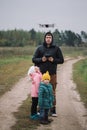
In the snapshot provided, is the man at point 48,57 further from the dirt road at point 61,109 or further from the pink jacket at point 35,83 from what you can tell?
the dirt road at point 61,109

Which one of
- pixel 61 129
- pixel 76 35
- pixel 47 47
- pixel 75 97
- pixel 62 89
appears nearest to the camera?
pixel 61 129

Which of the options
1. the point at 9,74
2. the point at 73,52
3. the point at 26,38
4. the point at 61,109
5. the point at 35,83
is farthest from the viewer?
the point at 26,38

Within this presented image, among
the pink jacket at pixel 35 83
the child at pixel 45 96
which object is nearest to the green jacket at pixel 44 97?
the child at pixel 45 96

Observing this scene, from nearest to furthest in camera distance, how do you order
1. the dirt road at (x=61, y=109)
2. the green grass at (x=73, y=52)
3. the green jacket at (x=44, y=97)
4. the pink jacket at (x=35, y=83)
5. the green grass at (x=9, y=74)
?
the dirt road at (x=61, y=109) → the green jacket at (x=44, y=97) → the pink jacket at (x=35, y=83) → the green grass at (x=9, y=74) → the green grass at (x=73, y=52)

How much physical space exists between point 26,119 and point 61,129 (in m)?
1.22

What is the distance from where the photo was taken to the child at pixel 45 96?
9.27 metres

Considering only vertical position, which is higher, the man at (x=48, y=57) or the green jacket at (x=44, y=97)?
the man at (x=48, y=57)

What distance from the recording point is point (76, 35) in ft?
516

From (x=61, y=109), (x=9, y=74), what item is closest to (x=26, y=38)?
(x=9, y=74)

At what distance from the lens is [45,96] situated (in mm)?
9297

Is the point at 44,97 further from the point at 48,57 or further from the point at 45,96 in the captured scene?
the point at 48,57

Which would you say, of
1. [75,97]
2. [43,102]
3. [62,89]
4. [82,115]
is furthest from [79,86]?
[43,102]

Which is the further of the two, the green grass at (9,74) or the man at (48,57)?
the green grass at (9,74)

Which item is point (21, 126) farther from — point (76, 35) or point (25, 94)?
point (76, 35)
